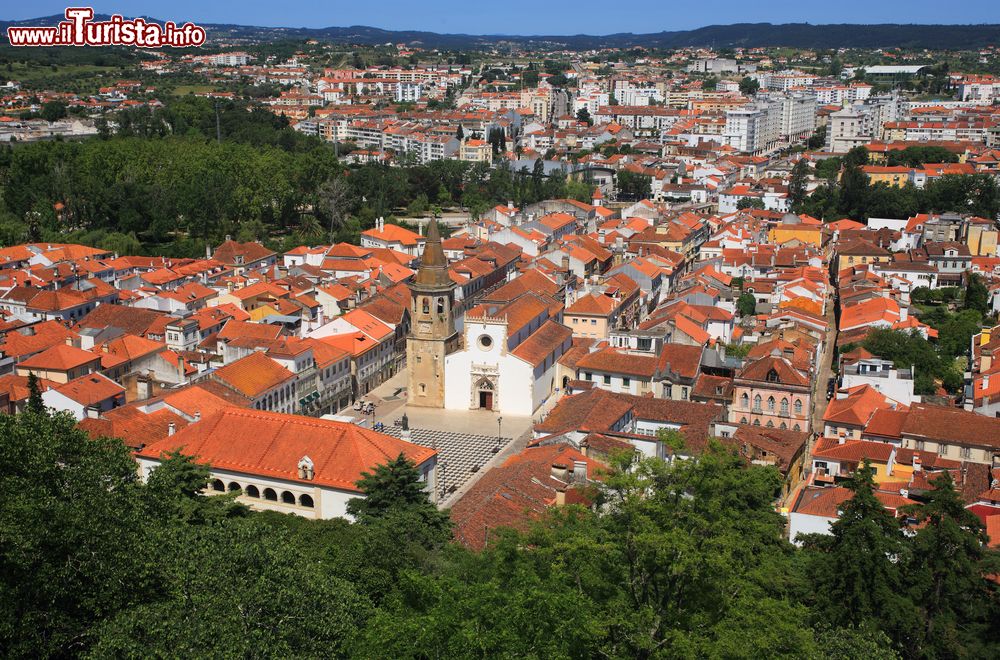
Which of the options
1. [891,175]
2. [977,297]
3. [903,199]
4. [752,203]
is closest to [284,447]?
[977,297]

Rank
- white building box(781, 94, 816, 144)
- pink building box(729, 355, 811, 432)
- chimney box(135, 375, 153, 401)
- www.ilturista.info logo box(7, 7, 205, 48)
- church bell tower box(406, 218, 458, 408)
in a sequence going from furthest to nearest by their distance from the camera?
1. white building box(781, 94, 816, 144)
2. www.ilturista.info logo box(7, 7, 205, 48)
3. church bell tower box(406, 218, 458, 408)
4. chimney box(135, 375, 153, 401)
5. pink building box(729, 355, 811, 432)

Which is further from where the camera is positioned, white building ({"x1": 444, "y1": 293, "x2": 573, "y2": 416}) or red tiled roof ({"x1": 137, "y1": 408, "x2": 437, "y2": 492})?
white building ({"x1": 444, "y1": 293, "x2": 573, "y2": 416})

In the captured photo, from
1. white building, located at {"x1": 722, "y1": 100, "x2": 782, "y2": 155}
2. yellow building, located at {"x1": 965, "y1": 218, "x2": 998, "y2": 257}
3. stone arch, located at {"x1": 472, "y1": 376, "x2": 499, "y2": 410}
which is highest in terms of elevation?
white building, located at {"x1": 722, "y1": 100, "x2": 782, "y2": 155}

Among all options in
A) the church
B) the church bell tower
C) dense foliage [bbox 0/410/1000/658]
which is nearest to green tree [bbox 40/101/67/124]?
the church bell tower

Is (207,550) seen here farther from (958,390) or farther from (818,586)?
(958,390)

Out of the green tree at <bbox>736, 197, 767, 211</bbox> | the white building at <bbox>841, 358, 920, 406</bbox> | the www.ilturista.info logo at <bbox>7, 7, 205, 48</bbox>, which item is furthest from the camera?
the green tree at <bbox>736, 197, 767, 211</bbox>

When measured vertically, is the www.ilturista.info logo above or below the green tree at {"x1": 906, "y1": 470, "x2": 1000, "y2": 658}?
above

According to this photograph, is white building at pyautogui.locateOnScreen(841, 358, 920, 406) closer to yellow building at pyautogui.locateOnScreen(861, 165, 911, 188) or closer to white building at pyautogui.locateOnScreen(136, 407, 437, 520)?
white building at pyautogui.locateOnScreen(136, 407, 437, 520)
